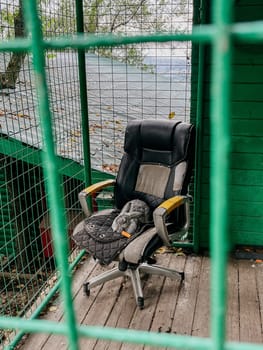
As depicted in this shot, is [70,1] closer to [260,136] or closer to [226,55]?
[260,136]

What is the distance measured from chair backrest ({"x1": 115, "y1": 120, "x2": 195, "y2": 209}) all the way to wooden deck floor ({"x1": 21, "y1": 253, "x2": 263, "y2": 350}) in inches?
26.1

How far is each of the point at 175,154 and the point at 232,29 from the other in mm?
2355

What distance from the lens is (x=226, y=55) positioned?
48cm

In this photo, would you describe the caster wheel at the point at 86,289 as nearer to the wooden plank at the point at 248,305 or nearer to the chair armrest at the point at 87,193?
the chair armrest at the point at 87,193

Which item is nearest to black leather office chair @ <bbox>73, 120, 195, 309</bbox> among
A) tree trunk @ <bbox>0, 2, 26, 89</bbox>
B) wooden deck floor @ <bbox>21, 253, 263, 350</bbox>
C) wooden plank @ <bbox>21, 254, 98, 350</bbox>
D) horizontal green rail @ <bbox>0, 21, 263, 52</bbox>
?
wooden deck floor @ <bbox>21, 253, 263, 350</bbox>

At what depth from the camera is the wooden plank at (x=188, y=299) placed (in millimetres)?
2393

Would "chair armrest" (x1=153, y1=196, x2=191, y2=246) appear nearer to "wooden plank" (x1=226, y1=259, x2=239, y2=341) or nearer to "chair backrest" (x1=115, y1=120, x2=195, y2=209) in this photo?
"chair backrest" (x1=115, y1=120, x2=195, y2=209)

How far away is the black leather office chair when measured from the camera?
2482mm

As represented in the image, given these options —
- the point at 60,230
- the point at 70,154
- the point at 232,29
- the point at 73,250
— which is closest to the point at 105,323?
the point at 73,250

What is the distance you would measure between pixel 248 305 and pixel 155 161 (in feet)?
4.17

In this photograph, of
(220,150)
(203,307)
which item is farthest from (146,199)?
(220,150)

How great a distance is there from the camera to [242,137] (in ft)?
9.70

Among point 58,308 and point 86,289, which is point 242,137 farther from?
point 58,308

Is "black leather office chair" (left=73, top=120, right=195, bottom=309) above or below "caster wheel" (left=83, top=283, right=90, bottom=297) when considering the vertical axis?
above
